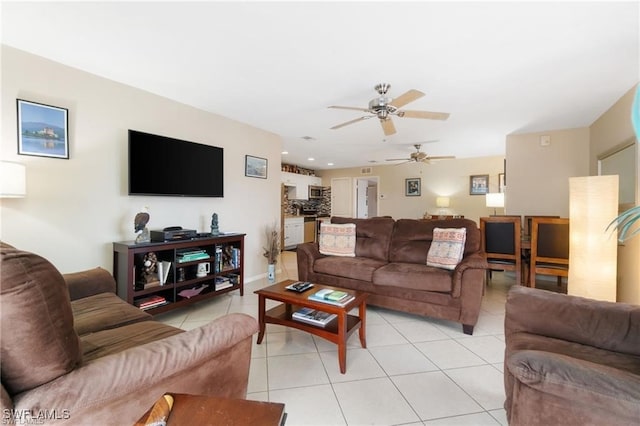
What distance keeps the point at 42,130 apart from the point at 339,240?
2.94 m

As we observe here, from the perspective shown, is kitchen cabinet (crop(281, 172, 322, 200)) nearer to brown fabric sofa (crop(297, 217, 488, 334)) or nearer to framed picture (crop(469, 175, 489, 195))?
brown fabric sofa (crop(297, 217, 488, 334))

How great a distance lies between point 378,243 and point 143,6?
2.97 meters

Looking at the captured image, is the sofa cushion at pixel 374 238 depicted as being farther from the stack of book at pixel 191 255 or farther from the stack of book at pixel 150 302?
the stack of book at pixel 150 302

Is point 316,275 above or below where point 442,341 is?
above

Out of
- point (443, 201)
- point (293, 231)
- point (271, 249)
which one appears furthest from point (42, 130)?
point (443, 201)

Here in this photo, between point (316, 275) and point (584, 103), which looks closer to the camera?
point (584, 103)

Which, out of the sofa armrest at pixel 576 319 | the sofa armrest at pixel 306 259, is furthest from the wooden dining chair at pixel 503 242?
the sofa armrest at pixel 306 259

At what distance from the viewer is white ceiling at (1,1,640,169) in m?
1.63

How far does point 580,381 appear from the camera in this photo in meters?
0.90

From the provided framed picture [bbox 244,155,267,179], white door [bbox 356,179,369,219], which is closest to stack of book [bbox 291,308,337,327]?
framed picture [bbox 244,155,267,179]

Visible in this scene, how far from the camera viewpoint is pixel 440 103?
9.89 ft

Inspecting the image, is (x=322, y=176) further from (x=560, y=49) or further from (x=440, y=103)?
(x=560, y=49)

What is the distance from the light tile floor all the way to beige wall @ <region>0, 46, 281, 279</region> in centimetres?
108

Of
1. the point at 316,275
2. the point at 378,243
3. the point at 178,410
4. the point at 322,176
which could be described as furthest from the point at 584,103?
the point at 322,176
